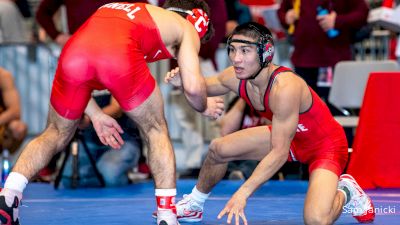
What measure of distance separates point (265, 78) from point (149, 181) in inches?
122

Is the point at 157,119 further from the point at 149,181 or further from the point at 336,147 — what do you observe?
the point at 149,181

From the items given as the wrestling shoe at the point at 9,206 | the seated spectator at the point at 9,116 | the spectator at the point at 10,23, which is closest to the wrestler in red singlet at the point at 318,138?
the wrestling shoe at the point at 9,206

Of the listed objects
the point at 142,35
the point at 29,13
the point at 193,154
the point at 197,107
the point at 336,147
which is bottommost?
the point at 193,154

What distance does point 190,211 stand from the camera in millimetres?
6215

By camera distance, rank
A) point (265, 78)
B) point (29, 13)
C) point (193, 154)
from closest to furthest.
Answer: point (265, 78), point (193, 154), point (29, 13)

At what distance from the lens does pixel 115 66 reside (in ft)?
18.2

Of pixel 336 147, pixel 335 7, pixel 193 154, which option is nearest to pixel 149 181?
pixel 193 154

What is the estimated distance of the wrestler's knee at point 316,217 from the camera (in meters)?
5.69

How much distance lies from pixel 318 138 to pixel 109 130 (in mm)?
1393

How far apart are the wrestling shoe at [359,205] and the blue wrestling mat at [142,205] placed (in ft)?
0.23

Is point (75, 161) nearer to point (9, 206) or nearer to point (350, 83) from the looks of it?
point (350, 83)

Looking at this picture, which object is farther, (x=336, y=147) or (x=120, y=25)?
(x=336, y=147)

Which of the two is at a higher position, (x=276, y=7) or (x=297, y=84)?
(x=297, y=84)

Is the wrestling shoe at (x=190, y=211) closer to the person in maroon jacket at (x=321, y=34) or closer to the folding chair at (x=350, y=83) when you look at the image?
the folding chair at (x=350, y=83)
